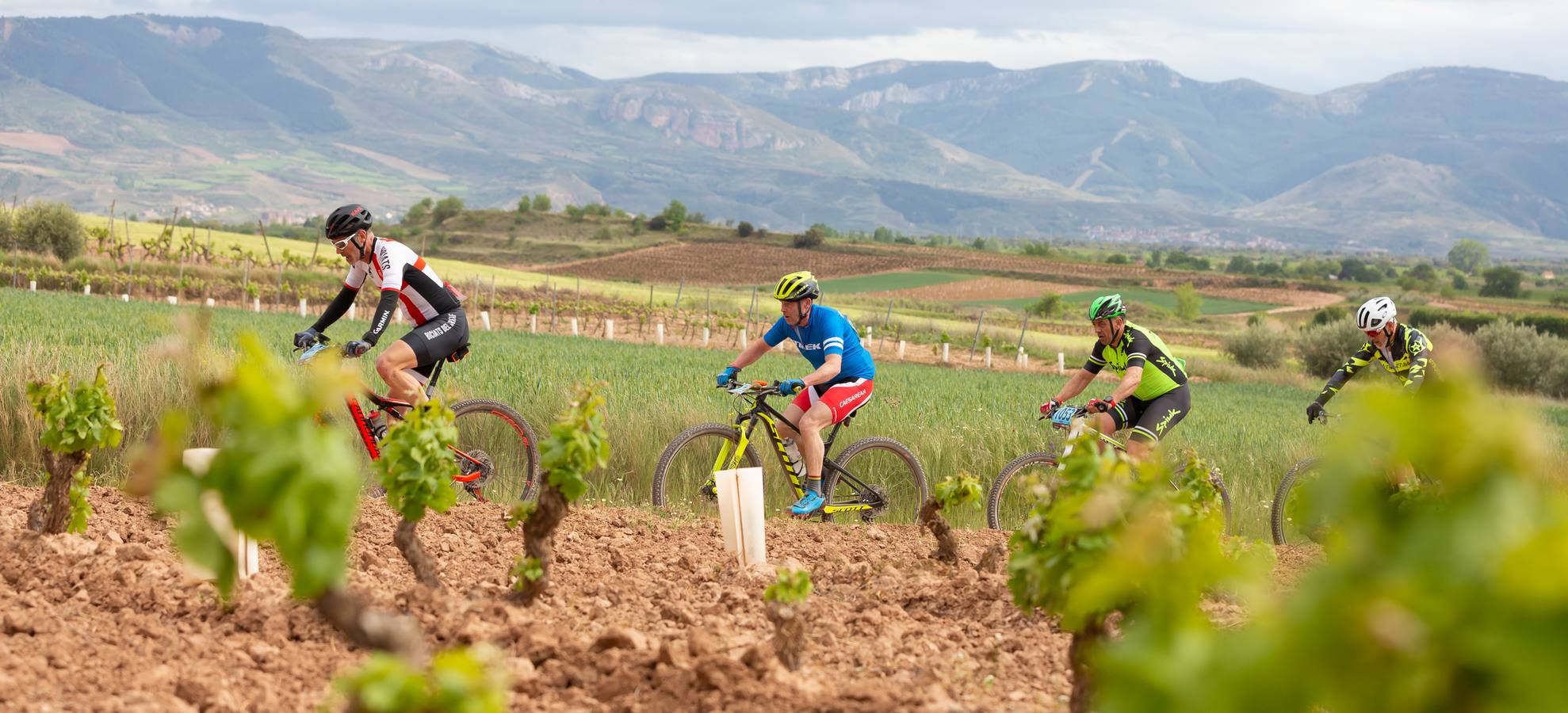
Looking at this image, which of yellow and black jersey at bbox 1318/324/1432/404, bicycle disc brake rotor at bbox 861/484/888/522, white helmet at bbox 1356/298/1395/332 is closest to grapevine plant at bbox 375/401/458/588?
bicycle disc brake rotor at bbox 861/484/888/522

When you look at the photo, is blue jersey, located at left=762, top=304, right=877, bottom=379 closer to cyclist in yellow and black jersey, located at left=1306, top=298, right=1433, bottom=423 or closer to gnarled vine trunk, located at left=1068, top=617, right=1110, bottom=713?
cyclist in yellow and black jersey, located at left=1306, top=298, right=1433, bottom=423

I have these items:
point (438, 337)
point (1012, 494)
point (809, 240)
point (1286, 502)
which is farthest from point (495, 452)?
point (809, 240)

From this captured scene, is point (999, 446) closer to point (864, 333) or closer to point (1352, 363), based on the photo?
point (1352, 363)

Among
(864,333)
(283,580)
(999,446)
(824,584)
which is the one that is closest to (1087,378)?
(999,446)

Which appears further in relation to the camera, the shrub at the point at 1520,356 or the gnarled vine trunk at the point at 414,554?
the shrub at the point at 1520,356

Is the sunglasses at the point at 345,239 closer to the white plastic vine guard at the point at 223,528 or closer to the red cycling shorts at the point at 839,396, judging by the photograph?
the white plastic vine guard at the point at 223,528

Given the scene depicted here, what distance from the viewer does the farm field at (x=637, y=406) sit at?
8.95 meters

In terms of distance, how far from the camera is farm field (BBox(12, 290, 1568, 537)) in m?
8.95

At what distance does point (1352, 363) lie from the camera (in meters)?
9.39

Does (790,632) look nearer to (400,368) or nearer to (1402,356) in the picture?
(400,368)

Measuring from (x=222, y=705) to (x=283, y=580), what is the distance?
5.57ft

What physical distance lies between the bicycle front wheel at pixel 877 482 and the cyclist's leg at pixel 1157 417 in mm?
1540

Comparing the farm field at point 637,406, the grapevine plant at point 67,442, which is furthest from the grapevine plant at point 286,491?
the grapevine plant at point 67,442

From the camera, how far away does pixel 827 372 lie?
8.02 metres
